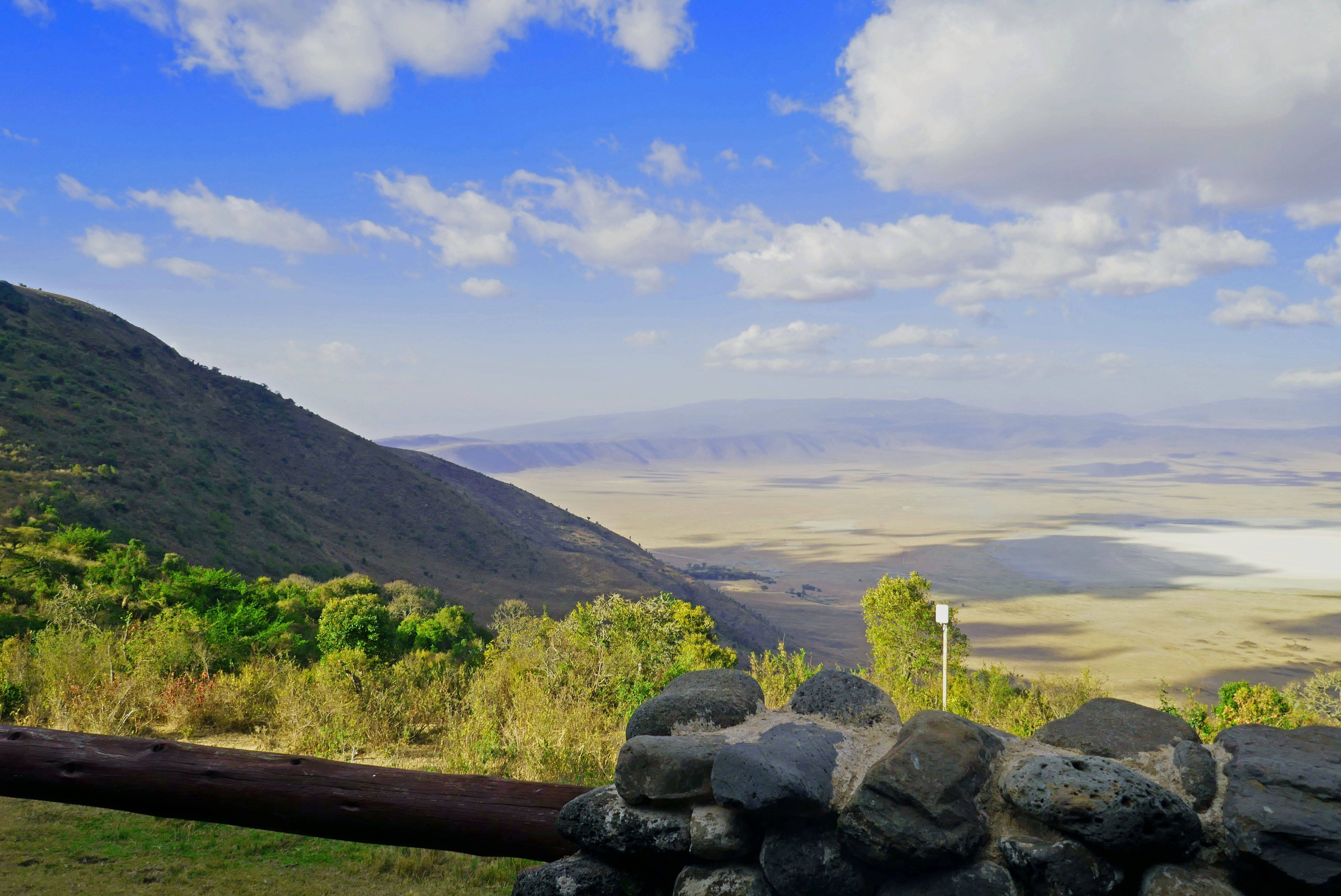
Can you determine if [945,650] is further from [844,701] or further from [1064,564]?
[1064,564]

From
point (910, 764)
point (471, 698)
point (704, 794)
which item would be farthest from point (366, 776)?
point (471, 698)

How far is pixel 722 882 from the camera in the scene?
7.97 ft

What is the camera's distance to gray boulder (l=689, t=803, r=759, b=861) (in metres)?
2.44

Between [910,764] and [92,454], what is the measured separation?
127 ft

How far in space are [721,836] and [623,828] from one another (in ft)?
1.19

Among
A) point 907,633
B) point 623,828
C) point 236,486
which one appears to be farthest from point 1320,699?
point 236,486

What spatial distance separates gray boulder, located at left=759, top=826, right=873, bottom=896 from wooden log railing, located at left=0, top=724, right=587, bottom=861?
3.13 feet

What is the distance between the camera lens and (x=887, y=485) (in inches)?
7328

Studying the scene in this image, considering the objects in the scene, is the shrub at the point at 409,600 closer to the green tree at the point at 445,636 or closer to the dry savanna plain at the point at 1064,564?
the green tree at the point at 445,636

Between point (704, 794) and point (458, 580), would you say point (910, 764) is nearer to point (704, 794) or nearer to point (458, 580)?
point (704, 794)

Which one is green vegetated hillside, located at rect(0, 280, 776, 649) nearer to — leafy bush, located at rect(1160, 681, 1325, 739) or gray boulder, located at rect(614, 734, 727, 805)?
gray boulder, located at rect(614, 734, 727, 805)

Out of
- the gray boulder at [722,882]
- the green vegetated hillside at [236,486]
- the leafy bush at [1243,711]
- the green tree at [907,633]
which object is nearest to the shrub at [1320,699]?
the leafy bush at [1243,711]

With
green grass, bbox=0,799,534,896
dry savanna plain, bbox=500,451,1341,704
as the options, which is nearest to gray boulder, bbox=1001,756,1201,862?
green grass, bbox=0,799,534,896

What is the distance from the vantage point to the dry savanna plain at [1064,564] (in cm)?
4400
